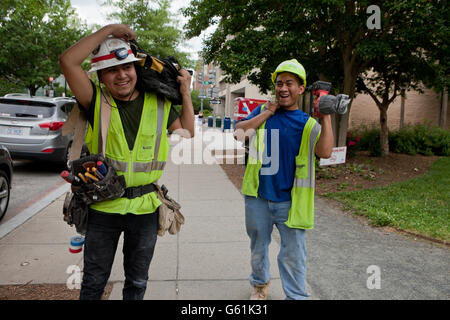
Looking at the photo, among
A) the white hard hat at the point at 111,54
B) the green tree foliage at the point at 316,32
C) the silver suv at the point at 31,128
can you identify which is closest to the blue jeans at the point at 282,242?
the white hard hat at the point at 111,54

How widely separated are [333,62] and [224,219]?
22.4ft

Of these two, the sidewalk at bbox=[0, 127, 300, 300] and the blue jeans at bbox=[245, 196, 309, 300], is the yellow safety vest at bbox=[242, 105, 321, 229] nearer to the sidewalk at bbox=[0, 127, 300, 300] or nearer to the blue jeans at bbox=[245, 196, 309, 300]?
the blue jeans at bbox=[245, 196, 309, 300]

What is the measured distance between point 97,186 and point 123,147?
0.91ft

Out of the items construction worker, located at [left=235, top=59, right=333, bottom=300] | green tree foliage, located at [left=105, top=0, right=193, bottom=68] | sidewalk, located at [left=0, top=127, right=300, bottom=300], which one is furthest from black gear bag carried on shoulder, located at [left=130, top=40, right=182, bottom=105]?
green tree foliage, located at [left=105, top=0, right=193, bottom=68]

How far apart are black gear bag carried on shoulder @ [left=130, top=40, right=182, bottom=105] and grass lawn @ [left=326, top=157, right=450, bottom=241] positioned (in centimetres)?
410

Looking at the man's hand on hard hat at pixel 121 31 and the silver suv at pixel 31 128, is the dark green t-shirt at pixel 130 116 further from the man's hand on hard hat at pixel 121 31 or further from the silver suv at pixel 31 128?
the silver suv at pixel 31 128

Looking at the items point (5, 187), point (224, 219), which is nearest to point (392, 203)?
point (224, 219)

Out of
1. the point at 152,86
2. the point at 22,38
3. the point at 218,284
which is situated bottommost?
the point at 218,284

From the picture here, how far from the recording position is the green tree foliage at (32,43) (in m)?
23.3

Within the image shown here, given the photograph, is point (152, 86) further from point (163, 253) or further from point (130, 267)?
point (163, 253)

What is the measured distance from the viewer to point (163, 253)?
4.17m

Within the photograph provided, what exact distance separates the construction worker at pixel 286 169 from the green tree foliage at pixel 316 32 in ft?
16.2

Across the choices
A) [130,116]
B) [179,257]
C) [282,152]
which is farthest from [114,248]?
[179,257]

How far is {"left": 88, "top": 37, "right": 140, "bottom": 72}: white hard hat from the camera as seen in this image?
81.8 inches
